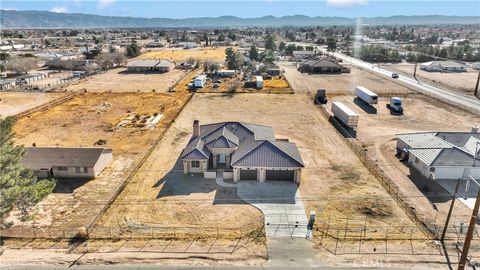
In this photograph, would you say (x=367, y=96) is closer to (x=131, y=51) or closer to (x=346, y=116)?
(x=346, y=116)

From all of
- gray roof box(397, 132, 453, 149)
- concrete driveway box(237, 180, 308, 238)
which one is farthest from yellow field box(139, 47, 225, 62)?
→ concrete driveway box(237, 180, 308, 238)

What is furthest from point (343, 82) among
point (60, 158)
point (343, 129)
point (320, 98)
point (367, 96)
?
point (60, 158)

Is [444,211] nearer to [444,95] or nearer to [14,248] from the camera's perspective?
[14,248]

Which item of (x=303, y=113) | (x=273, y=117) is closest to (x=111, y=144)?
(x=273, y=117)

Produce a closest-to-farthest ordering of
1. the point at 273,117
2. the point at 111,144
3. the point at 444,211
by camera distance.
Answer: the point at 444,211, the point at 111,144, the point at 273,117

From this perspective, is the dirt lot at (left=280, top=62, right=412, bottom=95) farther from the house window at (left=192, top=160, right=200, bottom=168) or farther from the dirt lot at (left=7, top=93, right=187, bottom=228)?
the house window at (left=192, top=160, right=200, bottom=168)

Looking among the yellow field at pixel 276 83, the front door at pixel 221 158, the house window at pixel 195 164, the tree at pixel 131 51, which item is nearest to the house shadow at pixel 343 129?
the front door at pixel 221 158
